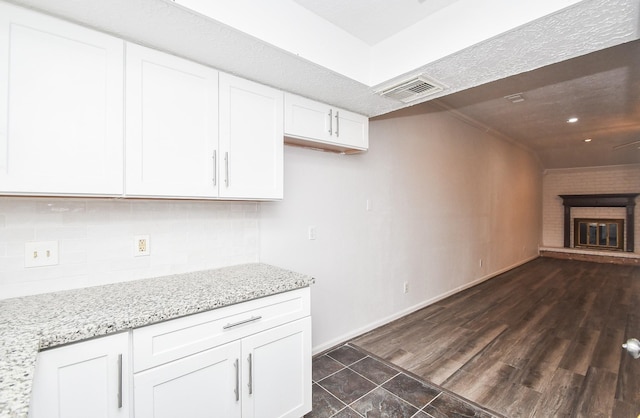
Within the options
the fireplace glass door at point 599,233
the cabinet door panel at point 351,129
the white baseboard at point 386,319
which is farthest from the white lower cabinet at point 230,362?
the fireplace glass door at point 599,233

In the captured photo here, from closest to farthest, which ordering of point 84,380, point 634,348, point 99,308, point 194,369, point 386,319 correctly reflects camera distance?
point 634,348
point 84,380
point 99,308
point 194,369
point 386,319

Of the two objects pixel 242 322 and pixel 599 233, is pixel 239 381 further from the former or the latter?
pixel 599 233

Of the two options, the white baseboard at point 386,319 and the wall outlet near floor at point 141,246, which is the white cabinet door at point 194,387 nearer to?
Answer: the wall outlet near floor at point 141,246

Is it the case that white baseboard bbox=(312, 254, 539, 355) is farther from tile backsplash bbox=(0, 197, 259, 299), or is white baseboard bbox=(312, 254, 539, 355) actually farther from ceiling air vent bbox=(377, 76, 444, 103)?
ceiling air vent bbox=(377, 76, 444, 103)

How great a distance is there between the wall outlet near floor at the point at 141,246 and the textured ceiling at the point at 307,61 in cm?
105

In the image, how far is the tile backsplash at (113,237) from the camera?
55.4 inches

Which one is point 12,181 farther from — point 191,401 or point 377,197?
point 377,197

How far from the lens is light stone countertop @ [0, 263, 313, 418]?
2.75ft

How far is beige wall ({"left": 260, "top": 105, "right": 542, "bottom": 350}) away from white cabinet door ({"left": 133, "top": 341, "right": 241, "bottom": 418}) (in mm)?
921

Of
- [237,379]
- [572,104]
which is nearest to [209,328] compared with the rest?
[237,379]

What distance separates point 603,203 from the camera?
7254 millimetres

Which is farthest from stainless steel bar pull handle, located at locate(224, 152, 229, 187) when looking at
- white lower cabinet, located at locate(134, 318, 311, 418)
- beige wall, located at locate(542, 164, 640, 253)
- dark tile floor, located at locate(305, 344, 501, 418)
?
beige wall, located at locate(542, 164, 640, 253)

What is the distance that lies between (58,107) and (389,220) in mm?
2893

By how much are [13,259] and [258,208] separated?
1.32 meters
